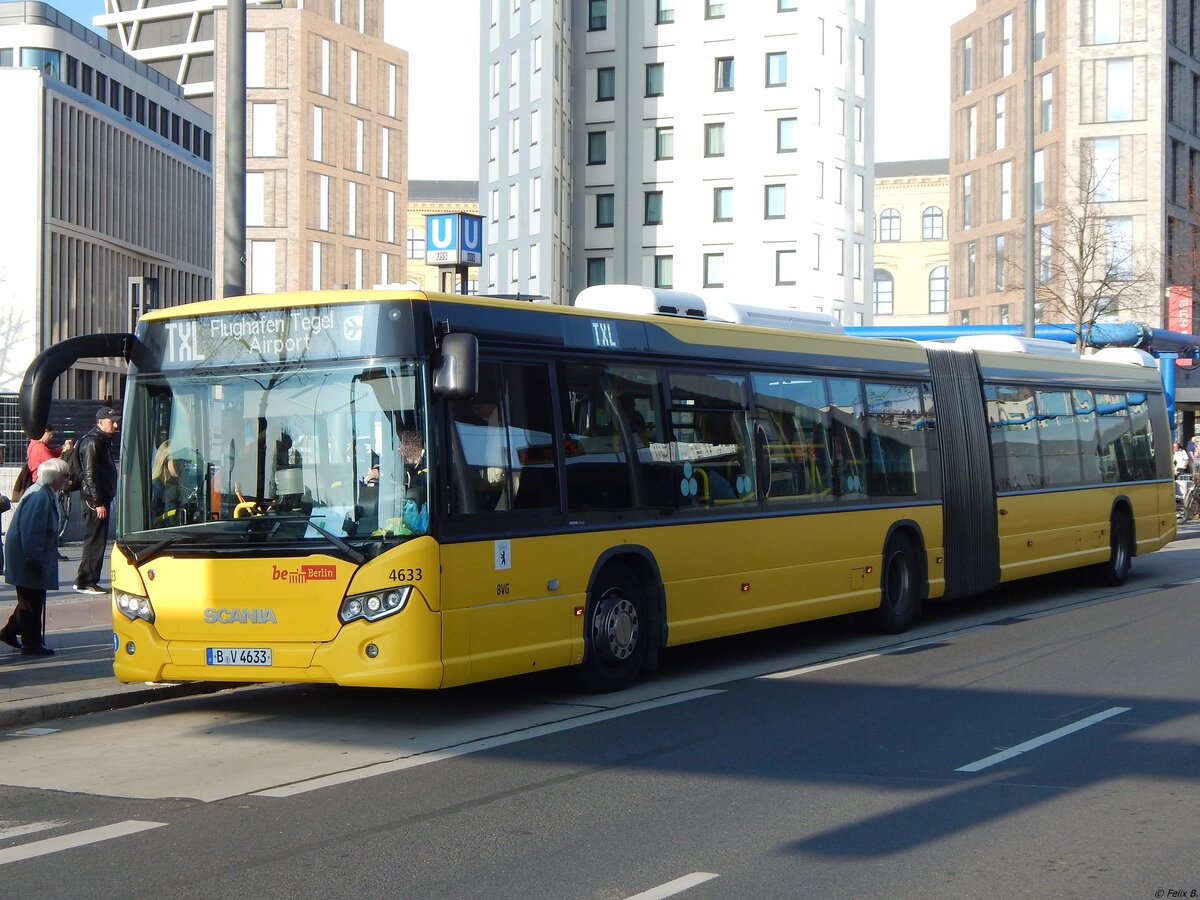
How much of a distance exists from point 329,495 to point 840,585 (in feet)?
19.7

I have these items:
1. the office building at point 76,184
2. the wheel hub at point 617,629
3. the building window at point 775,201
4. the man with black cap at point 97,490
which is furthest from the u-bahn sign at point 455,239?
the office building at point 76,184

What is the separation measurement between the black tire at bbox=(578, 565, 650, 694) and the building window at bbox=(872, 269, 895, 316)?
360 ft

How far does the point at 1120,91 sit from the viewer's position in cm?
7362

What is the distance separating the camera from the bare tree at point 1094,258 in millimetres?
40750

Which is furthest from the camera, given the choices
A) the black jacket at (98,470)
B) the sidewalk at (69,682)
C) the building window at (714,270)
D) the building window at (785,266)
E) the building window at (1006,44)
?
the building window at (1006,44)

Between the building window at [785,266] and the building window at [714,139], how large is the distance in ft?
17.6

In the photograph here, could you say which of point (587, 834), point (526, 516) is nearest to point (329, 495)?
point (526, 516)

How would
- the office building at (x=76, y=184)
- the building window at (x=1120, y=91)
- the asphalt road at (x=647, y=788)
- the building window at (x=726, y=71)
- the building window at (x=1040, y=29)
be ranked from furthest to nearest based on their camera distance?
1. the office building at (x=76, y=184)
2. the building window at (x=1040, y=29)
3. the building window at (x=1120, y=91)
4. the building window at (x=726, y=71)
5. the asphalt road at (x=647, y=788)

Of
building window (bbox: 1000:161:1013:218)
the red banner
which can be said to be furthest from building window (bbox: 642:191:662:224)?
the red banner

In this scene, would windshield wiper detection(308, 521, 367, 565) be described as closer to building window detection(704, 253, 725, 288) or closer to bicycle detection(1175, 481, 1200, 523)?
Answer: bicycle detection(1175, 481, 1200, 523)

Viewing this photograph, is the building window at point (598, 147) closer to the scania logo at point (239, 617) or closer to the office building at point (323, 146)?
the office building at point (323, 146)

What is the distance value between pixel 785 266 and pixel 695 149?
678 centimetres

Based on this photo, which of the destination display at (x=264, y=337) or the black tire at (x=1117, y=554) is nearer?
the destination display at (x=264, y=337)

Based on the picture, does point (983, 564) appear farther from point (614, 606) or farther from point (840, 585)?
point (614, 606)
